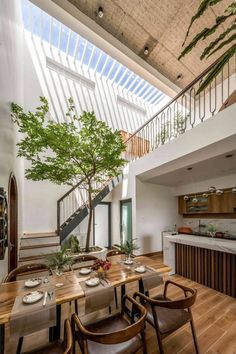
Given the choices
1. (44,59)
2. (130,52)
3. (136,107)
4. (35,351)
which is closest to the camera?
(35,351)

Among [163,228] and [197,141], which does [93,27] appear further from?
[163,228]

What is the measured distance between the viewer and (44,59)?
6.52m

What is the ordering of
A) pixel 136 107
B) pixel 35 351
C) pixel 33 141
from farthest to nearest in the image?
pixel 136 107 < pixel 33 141 < pixel 35 351

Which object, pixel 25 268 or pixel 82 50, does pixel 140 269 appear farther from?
pixel 82 50

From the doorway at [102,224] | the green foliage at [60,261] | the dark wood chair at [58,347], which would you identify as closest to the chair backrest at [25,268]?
the green foliage at [60,261]

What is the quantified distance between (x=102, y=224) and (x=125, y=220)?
1.12 metres

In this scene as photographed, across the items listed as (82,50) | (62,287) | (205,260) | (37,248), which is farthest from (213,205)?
(82,50)

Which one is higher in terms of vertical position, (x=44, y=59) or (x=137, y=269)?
(x=44, y=59)

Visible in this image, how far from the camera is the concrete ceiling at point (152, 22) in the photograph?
3318mm

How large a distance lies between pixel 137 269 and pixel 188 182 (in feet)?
14.3

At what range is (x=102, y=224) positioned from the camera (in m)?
7.02

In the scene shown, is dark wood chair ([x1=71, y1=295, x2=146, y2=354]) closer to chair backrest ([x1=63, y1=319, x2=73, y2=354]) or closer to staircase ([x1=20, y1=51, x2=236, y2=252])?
chair backrest ([x1=63, y1=319, x2=73, y2=354])

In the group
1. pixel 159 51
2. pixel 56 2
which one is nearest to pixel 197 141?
pixel 159 51

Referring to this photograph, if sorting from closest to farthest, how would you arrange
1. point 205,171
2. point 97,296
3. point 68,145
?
1. point 97,296
2. point 68,145
3. point 205,171
